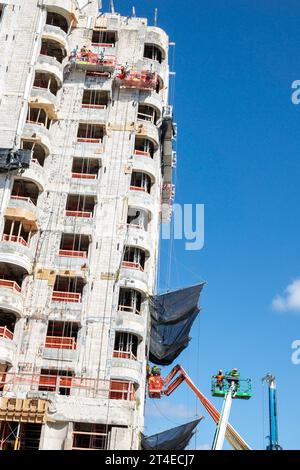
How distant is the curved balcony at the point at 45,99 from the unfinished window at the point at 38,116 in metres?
0.46

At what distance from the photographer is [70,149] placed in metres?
54.3

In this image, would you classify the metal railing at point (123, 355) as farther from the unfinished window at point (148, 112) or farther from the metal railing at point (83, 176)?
the unfinished window at point (148, 112)

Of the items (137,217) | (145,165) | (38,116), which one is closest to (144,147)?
(145,165)

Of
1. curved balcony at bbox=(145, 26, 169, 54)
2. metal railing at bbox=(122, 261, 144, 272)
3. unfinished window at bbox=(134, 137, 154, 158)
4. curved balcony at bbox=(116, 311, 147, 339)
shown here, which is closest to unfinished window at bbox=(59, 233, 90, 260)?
metal railing at bbox=(122, 261, 144, 272)

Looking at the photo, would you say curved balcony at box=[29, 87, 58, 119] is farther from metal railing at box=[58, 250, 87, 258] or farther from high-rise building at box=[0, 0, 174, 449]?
metal railing at box=[58, 250, 87, 258]

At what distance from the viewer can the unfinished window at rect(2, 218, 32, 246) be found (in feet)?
160

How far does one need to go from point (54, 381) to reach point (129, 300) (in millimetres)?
8751

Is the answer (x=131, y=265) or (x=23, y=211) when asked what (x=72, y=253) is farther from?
(x=23, y=211)

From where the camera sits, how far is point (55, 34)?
186ft

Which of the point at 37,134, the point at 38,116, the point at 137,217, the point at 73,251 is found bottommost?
the point at 73,251

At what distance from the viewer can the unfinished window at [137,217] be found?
173 feet

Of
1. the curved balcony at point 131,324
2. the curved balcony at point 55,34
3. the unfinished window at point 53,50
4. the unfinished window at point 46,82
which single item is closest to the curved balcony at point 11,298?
the curved balcony at point 131,324

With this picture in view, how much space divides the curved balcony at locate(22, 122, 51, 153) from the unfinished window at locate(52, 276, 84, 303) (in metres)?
11.6

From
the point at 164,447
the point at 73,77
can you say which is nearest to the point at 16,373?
the point at 164,447
